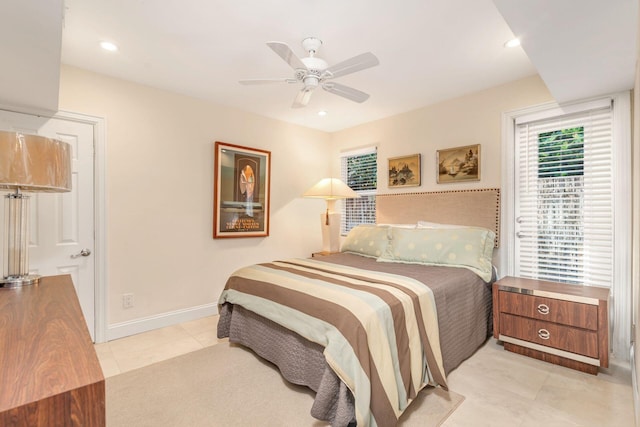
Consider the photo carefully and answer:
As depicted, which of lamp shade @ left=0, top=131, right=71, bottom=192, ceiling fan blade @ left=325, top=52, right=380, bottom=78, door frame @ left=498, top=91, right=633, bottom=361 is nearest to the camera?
lamp shade @ left=0, top=131, right=71, bottom=192

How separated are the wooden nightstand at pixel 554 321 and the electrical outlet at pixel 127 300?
3265 millimetres

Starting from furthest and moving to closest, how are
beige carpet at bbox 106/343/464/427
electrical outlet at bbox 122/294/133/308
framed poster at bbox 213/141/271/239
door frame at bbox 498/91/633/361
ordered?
framed poster at bbox 213/141/271/239, electrical outlet at bbox 122/294/133/308, door frame at bbox 498/91/633/361, beige carpet at bbox 106/343/464/427

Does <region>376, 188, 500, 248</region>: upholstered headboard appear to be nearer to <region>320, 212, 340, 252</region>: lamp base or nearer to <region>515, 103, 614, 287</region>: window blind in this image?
<region>515, 103, 614, 287</region>: window blind

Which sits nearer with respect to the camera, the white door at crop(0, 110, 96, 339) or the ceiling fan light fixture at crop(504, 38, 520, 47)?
the ceiling fan light fixture at crop(504, 38, 520, 47)

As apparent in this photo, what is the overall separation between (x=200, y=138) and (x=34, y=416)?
Answer: 10.5ft

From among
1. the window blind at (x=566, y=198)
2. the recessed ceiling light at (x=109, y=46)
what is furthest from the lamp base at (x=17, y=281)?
the window blind at (x=566, y=198)

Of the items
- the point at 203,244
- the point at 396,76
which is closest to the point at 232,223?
the point at 203,244

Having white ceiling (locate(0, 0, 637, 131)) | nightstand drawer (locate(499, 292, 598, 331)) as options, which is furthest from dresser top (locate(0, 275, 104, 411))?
nightstand drawer (locate(499, 292, 598, 331))

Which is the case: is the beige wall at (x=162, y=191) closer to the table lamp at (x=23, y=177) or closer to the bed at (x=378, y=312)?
the bed at (x=378, y=312)

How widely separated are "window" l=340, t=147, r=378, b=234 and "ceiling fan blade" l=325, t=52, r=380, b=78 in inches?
85.9

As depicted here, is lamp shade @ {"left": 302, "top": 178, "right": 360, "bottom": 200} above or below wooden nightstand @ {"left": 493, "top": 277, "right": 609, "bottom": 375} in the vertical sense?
above

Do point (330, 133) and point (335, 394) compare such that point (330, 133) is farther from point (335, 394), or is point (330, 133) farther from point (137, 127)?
point (335, 394)

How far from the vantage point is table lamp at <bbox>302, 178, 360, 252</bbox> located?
3787 millimetres

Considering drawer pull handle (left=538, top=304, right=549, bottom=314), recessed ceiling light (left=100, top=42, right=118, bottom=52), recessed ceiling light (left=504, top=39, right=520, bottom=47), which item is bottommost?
drawer pull handle (left=538, top=304, right=549, bottom=314)
